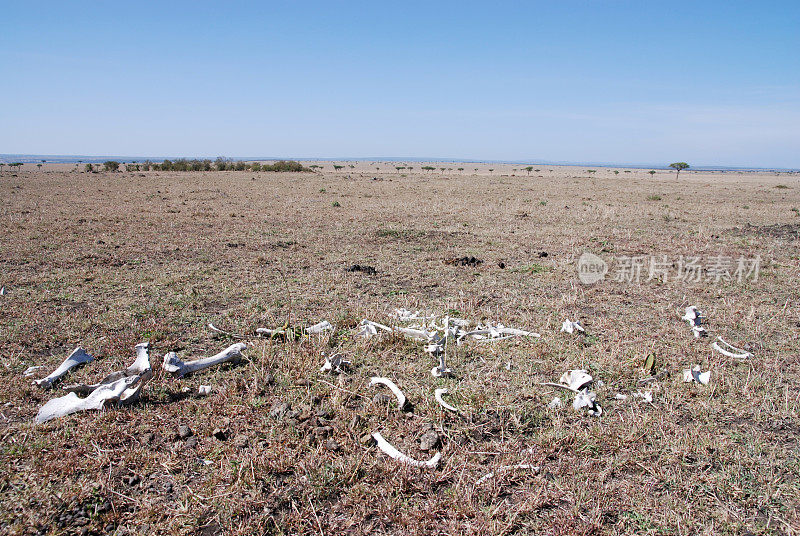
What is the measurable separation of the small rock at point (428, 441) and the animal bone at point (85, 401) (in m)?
2.46

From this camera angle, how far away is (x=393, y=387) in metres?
4.08

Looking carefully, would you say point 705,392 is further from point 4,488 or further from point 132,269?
point 132,269

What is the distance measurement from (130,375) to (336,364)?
1831mm

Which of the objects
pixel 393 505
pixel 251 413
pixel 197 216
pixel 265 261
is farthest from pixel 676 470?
pixel 197 216

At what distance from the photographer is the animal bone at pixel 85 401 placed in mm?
3535

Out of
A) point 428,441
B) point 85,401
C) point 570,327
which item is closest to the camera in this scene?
point 428,441

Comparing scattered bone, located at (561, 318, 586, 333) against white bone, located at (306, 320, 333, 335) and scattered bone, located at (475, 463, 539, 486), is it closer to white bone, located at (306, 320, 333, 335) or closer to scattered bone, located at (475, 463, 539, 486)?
scattered bone, located at (475, 463, 539, 486)

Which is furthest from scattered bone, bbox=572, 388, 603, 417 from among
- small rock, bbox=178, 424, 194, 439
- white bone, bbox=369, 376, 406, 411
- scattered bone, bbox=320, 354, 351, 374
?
small rock, bbox=178, 424, 194, 439

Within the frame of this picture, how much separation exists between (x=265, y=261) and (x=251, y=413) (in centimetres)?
562

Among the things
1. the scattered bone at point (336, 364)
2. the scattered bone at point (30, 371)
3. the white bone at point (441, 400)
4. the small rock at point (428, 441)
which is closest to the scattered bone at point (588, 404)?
the white bone at point (441, 400)

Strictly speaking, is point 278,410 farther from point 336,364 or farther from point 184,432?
point 336,364

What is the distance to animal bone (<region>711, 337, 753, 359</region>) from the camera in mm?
4957

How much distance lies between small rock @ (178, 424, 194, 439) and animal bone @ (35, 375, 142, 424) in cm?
69

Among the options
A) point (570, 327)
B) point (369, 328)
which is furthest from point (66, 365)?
point (570, 327)
